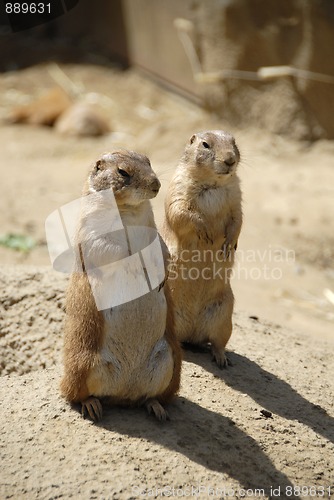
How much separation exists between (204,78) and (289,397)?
9424 millimetres

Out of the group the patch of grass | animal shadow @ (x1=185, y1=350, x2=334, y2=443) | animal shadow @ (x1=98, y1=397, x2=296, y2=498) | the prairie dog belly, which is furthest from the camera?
the patch of grass

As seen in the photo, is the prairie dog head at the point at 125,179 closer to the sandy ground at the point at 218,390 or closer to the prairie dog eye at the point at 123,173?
the prairie dog eye at the point at 123,173

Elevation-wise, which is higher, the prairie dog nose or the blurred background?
the prairie dog nose

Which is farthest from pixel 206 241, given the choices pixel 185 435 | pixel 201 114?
pixel 201 114

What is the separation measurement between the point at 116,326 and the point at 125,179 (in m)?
0.83

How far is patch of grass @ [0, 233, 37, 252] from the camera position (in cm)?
857

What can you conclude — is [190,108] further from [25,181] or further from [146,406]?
[146,406]

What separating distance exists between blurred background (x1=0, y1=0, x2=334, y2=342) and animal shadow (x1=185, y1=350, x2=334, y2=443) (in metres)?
2.10

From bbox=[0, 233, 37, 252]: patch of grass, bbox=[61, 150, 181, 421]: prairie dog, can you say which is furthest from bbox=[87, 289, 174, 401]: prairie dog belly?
bbox=[0, 233, 37, 252]: patch of grass

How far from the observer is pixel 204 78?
1330 centimetres

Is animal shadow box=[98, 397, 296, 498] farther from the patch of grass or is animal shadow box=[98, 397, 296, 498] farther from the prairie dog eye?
the patch of grass

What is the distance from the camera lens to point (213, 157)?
17.4 feet

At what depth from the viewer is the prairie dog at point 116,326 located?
392 cm

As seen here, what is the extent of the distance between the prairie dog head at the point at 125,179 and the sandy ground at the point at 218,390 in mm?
1291
